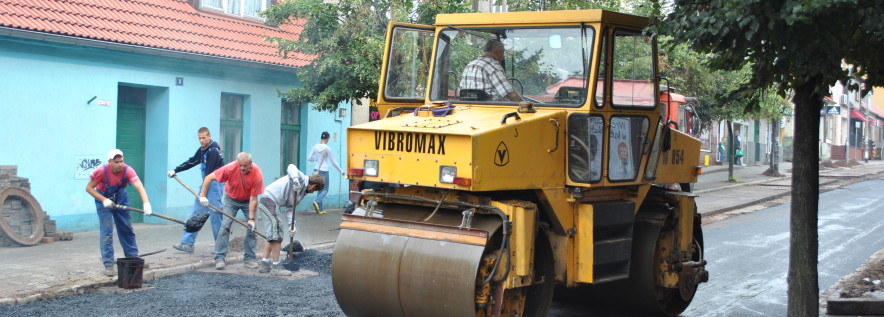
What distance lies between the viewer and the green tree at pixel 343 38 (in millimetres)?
13758

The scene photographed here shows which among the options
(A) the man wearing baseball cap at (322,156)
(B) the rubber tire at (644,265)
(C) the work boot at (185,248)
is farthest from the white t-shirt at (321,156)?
(B) the rubber tire at (644,265)

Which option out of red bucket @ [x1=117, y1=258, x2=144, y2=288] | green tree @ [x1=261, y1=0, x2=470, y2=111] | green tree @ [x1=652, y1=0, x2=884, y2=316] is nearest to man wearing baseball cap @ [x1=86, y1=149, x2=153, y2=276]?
red bucket @ [x1=117, y1=258, x2=144, y2=288]

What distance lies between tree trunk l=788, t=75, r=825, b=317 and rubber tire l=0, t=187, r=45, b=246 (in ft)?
30.5

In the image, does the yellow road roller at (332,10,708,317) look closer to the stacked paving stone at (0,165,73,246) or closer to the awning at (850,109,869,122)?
the stacked paving stone at (0,165,73,246)

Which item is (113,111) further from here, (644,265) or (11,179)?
(644,265)

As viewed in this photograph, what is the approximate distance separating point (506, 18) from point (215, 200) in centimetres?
592

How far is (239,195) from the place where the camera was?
10609mm

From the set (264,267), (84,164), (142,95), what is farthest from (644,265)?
(142,95)

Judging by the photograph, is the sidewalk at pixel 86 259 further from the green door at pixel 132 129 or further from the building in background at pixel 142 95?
the building in background at pixel 142 95

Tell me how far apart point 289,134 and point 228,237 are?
7191 millimetres

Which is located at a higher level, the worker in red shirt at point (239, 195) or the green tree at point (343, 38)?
the green tree at point (343, 38)

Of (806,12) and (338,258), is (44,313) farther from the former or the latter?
(806,12)

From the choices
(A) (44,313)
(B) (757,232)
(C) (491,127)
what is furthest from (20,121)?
(B) (757,232)

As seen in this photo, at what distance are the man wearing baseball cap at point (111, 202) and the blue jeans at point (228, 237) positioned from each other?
89 centimetres
